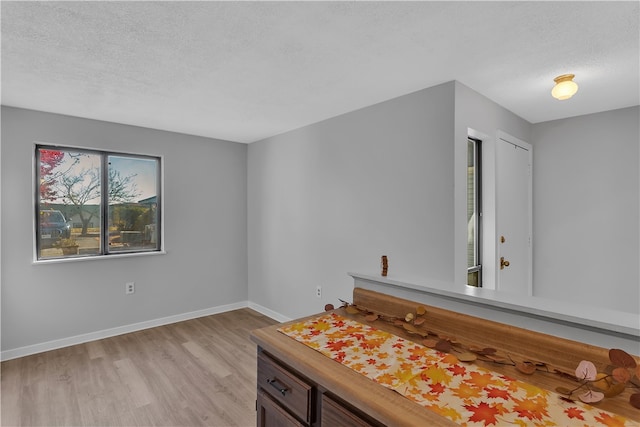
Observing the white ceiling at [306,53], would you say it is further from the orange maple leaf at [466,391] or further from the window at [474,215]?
the orange maple leaf at [466,391]

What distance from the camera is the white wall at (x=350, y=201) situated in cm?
242

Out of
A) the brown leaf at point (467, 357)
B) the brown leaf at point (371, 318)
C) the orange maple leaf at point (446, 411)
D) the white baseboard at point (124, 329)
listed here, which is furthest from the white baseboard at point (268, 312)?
the orange maple leaf at point (446, 411)

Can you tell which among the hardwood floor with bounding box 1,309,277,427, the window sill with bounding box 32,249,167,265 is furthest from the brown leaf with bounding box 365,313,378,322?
the window sill with bounding box 32,249,167,265

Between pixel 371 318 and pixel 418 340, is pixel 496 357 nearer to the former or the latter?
pixel 418 340

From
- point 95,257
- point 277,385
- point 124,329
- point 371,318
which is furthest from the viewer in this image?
point 124,329

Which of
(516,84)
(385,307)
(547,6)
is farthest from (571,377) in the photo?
(516,84)

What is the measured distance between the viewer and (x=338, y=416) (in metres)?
1.03

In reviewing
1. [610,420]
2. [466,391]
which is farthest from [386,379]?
[610,420]

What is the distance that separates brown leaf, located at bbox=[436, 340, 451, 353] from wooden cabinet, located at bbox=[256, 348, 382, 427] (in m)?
0.44

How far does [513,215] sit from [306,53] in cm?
241

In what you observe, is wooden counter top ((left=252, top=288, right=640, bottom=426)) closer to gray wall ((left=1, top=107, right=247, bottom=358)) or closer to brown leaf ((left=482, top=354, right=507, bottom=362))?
brown leaf ((left=482, top=354, right=507, bottom=362))

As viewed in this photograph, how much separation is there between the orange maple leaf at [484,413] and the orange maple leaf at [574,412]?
0.61 feet

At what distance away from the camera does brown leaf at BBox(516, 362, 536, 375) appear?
107 cm

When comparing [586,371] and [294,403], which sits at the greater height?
[586,371]
